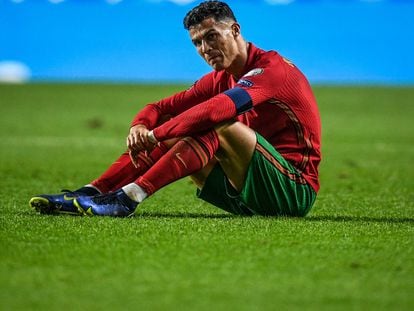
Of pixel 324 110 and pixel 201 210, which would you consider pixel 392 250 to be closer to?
pixel 201 210

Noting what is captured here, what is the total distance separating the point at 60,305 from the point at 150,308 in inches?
12.7

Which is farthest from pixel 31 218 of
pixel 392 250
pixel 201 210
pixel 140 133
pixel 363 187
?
pixel 363 187

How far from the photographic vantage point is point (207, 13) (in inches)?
213

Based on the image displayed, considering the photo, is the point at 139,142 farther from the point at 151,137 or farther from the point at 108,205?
the point at 108,205

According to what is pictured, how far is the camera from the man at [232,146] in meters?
5.16

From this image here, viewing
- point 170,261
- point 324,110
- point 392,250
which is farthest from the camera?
point 324,110

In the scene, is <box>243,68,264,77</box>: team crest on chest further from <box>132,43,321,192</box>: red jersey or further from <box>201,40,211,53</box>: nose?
<box>201,40,211,53</box>: nose

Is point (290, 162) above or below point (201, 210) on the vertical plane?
above

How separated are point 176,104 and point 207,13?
0.73 metres

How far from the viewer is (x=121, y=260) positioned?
4.22 metres

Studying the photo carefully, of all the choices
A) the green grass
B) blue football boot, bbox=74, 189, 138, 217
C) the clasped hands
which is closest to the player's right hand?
the clasped hands

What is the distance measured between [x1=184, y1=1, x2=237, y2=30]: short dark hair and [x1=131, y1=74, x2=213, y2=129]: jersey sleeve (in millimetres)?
511

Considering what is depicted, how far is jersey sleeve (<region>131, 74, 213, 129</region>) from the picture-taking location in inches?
228

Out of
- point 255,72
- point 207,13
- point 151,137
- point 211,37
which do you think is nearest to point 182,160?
point 151,137
